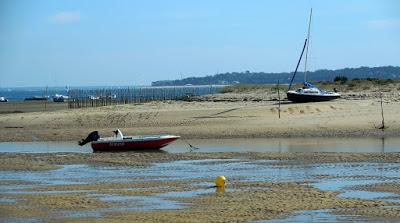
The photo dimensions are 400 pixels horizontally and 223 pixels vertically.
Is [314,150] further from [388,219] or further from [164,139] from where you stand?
[388,219]

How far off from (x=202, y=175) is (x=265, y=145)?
9538mm

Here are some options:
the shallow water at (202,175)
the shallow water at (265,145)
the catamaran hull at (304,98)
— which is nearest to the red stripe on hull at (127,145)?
the shallow water at (265,145)

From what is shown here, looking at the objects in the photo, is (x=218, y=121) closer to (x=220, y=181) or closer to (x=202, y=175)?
(x=202, y=175)

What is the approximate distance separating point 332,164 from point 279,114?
1697 centimetres

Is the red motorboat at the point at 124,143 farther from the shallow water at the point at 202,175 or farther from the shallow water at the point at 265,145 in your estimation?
the shallow water at the point at 202,175

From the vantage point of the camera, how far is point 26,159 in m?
27.6

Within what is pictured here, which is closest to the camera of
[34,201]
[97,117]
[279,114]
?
[34,201]

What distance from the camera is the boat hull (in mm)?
30016

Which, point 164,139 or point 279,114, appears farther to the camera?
point 279,114

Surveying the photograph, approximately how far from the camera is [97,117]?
44156 millimetres

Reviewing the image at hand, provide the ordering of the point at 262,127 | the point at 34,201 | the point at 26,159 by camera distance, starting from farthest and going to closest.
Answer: the point at 262,127 < the point at 26,159 < the point at 34,201

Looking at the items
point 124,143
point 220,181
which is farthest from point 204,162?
point 220,181

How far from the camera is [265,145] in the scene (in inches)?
1225

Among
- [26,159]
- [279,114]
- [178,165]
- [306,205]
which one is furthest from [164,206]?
[279,114]
